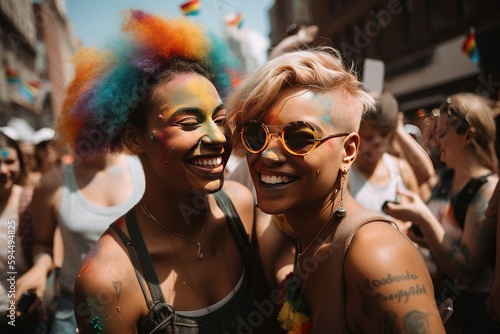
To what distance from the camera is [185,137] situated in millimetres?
1776

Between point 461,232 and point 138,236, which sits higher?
point 138,236

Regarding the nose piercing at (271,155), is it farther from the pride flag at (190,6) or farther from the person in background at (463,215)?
the pride flag at (190,6)

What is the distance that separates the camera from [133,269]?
1661 millimetres

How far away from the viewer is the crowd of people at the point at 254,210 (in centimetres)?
143

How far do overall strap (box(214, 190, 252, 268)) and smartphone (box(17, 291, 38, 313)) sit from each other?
162 cm

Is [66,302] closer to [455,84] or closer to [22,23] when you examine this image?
[455,84]

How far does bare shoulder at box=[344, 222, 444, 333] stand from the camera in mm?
1265

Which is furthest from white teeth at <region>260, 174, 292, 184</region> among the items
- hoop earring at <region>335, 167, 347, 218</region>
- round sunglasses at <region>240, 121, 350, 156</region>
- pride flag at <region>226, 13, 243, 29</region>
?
pride flag at <region>226, 13, 243, 29</region>

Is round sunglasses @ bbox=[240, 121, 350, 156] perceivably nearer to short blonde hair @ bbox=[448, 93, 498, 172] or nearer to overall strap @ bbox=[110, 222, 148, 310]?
overall strap @ bbox=[110, 222, 148, 310]

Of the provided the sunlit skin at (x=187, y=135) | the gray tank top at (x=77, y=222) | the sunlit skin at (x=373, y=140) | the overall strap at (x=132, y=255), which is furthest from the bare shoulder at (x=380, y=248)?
the gray tank top at (x=77, y=222)

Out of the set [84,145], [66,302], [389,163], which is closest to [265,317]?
[84,145]

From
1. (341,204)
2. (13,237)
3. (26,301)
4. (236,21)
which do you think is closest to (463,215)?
(341,204)

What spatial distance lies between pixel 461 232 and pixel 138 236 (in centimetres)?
202

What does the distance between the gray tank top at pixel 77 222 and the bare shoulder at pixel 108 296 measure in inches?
48.4
